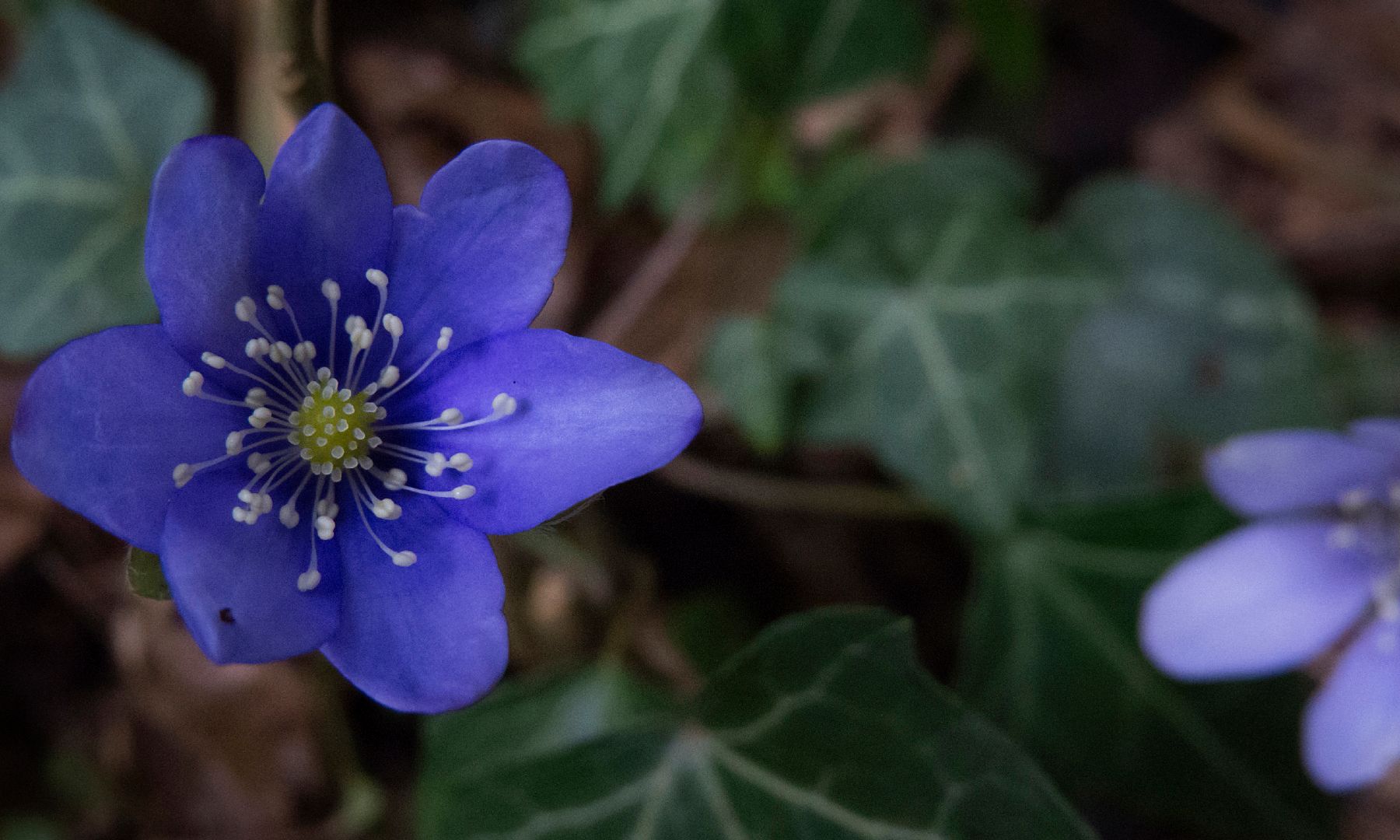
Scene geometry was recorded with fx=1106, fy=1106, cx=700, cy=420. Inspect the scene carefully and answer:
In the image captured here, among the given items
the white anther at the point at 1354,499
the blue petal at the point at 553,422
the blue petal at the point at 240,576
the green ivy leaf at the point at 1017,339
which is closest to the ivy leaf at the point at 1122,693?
the green ivy leaf at the point at 1017,339

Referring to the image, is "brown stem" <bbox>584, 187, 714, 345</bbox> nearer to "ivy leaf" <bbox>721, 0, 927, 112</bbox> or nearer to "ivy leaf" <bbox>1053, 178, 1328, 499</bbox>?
"ivy leaf" <bbox>721, 0, 927, 112</bbox>

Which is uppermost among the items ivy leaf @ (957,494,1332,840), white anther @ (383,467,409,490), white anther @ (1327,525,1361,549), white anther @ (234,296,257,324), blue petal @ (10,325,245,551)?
white anther @ (234,296,257,324)

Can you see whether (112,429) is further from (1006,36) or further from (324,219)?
(1006,36)

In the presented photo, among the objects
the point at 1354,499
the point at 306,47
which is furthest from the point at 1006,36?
the point at 306,47

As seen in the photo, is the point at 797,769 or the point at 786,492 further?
the point at 786,492

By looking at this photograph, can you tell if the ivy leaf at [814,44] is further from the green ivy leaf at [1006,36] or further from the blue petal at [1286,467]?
the blue petal at [1286,467]

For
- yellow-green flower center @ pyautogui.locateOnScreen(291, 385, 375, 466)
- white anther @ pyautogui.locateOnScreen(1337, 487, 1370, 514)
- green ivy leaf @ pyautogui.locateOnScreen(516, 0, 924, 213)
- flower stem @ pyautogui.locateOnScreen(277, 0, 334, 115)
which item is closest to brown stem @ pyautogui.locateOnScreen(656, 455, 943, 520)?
green ivy leaf @ pyautogui.locateOnScreen(516, 0, 924, 213)
